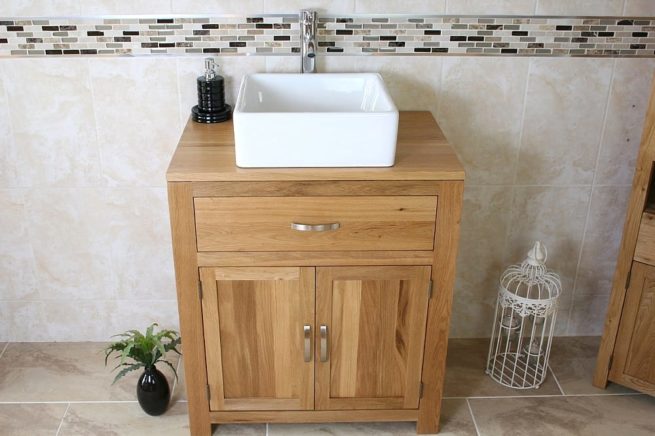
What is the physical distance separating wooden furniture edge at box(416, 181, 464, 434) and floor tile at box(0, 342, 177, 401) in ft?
2.86

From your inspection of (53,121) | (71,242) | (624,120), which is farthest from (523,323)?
(53,121)

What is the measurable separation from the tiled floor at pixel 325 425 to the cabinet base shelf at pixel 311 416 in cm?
6

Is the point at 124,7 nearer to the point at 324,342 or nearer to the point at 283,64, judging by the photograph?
the point at 283,64

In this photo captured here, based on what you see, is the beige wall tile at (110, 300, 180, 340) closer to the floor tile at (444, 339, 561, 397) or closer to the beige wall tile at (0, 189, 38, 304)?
the beige wall tile at (0, 189, 38, 304)

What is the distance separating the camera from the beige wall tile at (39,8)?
2.11 metres

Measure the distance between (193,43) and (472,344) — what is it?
1.41 meters

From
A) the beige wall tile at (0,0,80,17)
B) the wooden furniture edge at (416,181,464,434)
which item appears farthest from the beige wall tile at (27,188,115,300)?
the wooden furniture edge at (416,181,464,434)

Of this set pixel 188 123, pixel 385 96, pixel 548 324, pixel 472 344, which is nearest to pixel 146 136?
pixel 188 123

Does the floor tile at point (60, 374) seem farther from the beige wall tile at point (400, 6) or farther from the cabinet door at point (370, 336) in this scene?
the beige wall tile at point (400, 6)

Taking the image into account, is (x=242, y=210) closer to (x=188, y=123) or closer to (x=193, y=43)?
(x=188, y=123)

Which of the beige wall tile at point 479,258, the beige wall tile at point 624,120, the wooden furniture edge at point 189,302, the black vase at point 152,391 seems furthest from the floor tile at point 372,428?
the beige wall tile at point 624,120

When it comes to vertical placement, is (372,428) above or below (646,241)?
below

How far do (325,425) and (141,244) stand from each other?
86 centimetres

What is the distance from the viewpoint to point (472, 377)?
243 cm
